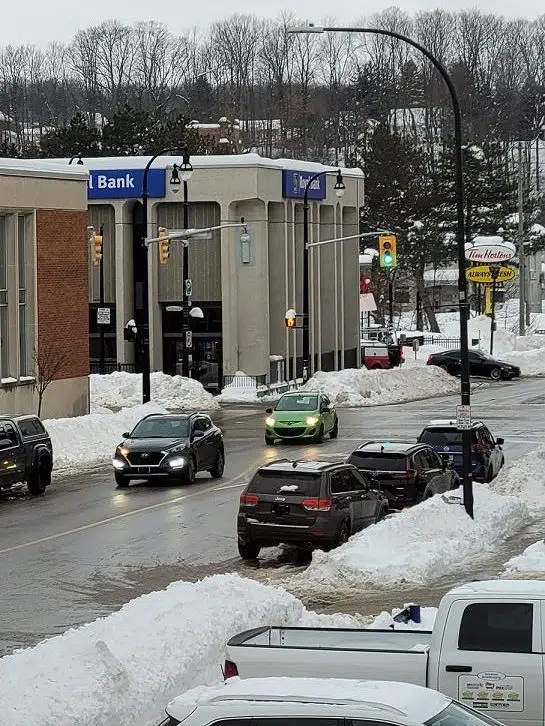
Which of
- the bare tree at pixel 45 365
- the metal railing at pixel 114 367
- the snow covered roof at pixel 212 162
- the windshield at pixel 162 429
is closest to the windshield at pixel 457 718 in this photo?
the windshield at pixel 162 429

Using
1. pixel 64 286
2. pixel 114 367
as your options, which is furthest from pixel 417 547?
pixel 114 367

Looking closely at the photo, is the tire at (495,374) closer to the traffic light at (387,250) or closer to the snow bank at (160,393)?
the traffic light at (387,250)

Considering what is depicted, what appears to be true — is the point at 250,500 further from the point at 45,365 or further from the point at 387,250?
the point at 387,250

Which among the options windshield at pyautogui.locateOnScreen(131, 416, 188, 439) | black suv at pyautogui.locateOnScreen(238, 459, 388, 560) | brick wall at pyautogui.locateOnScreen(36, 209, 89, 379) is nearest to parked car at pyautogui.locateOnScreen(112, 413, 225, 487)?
windshield at pyautogui.locateOnScreen(131, 416, 188, 439)

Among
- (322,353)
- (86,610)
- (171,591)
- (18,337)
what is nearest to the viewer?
(171,591)

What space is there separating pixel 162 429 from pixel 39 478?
11.7 feet

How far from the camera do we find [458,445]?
3325 cm

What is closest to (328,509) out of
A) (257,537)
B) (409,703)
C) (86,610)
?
(257,537)

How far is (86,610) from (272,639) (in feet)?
27.3

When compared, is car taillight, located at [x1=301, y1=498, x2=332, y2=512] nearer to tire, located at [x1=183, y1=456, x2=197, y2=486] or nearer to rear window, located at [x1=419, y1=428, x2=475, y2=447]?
tire, located at [x1=183, y1=456, x2=197, y2=486]

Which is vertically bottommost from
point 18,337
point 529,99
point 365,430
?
point 365,430

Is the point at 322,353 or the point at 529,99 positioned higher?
the point at 529,99

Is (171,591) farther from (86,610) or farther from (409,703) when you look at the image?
(409,703)

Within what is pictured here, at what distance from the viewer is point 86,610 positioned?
61.6ft
